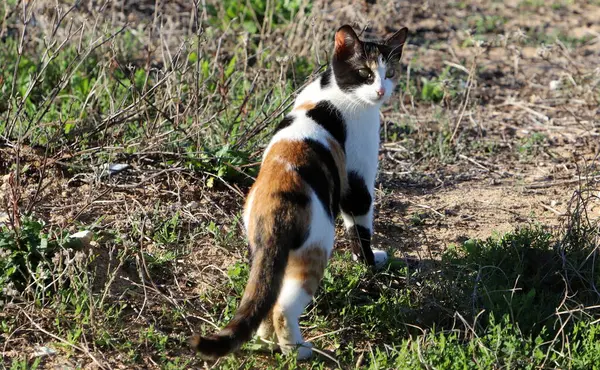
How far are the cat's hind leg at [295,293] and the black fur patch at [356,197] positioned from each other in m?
0.73

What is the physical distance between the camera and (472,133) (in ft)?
22.4

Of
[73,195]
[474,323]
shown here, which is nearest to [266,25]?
[73,195]

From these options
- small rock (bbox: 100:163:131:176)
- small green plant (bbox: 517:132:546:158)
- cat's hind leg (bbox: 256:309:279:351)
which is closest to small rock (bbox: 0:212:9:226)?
small rock (bbox: 100:163:131:176)

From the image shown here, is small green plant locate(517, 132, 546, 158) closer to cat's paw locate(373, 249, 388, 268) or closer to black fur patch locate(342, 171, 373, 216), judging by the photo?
cat's paw locate(373, 249, 388, 268)

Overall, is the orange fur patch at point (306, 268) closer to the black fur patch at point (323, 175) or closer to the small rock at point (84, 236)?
the black fur patch at point (323, 175)

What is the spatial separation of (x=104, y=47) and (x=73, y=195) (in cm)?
208

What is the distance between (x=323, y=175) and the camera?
13.2ft

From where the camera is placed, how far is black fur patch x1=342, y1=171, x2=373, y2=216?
4449 mm

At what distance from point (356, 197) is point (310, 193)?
0.66 m

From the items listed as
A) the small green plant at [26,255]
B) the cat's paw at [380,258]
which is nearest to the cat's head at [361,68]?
the cat's paw at [380,258]

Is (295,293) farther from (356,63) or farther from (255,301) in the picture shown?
(356,63)

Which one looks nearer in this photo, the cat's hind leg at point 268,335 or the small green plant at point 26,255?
the cat's hind leg at point 268,335

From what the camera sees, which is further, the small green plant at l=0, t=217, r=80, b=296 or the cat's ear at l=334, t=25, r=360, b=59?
the cat's ear at l=334, t=25, r=360, b=59

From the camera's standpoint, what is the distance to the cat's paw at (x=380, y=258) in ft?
15.2
